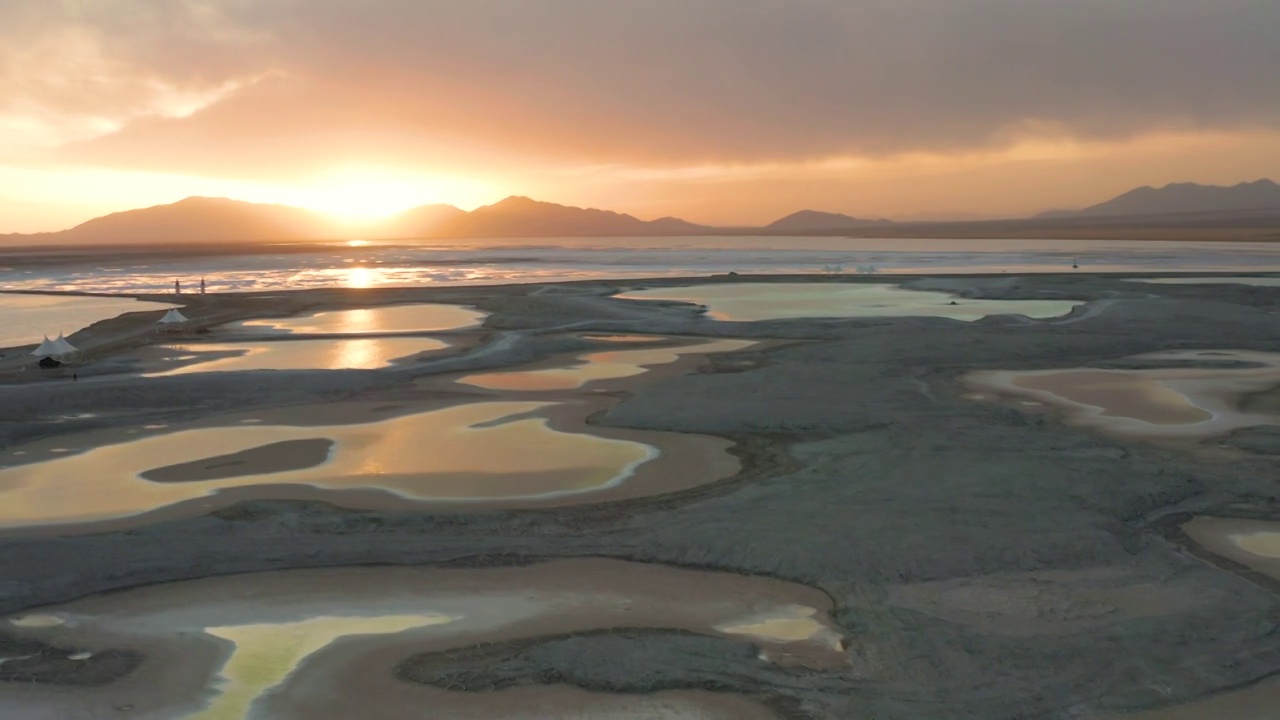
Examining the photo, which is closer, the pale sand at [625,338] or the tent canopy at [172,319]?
the pale sand at [625,338]

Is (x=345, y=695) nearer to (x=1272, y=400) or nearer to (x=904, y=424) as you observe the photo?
(x=904, y=424)

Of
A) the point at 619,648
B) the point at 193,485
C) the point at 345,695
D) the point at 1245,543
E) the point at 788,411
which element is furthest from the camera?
the point at 788,411

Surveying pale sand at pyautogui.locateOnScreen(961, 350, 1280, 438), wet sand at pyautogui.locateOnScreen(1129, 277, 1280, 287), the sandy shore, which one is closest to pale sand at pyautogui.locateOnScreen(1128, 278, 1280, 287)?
wet sand at pyautogui.locateOnScreen(1129, 277, 1280, 287)

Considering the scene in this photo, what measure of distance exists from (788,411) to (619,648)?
392 inches

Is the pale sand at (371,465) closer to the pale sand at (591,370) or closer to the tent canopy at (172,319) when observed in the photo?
the pale sand at (591,370)

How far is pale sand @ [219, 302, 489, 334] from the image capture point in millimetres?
33844

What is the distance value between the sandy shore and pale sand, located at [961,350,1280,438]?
16.2 inches

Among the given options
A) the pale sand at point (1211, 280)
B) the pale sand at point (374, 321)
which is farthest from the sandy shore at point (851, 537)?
the pale sand at point (1211, 280)

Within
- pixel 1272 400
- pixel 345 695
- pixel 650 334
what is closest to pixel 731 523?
pixel 345 695

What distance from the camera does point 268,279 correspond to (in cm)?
6788

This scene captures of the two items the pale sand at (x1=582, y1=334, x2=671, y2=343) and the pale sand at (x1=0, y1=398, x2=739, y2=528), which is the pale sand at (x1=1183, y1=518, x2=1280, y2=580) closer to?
the pale sand at (x1=0, y1=398, x2=739, y2=528)

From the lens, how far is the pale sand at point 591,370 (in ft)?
73.2

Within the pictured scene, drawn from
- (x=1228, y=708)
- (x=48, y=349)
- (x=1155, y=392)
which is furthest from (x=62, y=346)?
(x=1228, y=708)

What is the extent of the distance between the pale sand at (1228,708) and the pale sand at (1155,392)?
359 inches
